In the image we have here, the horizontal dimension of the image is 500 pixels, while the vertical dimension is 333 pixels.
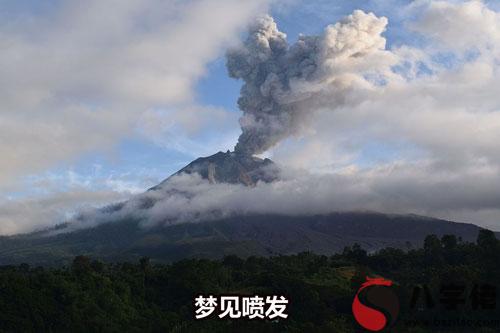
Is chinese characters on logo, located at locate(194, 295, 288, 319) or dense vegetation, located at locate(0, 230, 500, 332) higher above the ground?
chinese characters on logo, located at locate(194, 295, 288, 319)

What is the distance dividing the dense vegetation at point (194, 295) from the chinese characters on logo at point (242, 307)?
23.6 ft

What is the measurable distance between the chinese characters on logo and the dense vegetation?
283 inches

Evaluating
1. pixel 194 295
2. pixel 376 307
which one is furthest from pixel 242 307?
pixel 194 295

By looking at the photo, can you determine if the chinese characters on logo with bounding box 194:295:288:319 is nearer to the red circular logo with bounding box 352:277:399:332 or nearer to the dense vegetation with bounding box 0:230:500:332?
the dense vegetation with bounding box 0:230:500:332

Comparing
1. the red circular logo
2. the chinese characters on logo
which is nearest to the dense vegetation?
the red circular logo

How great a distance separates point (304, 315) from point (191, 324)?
12.4 metres

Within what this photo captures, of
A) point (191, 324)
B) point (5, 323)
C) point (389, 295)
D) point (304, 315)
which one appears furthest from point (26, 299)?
point (389, 295)

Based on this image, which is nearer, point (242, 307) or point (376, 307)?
point (242, 307)

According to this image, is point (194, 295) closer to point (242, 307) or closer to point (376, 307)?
point (376, 307)

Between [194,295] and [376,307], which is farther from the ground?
[376,307]

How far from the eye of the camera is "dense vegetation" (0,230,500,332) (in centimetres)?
5169

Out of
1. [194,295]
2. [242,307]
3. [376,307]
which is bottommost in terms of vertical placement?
[194,295]

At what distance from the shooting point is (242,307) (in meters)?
35.0

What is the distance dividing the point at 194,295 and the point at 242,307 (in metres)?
36.1
